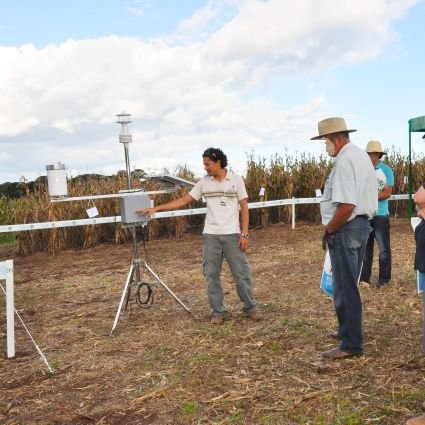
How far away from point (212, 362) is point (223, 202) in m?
1.77

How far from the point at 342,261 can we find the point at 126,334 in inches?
103

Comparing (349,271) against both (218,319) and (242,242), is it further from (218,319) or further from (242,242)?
(218,319)

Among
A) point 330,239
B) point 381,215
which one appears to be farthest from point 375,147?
point 330,239

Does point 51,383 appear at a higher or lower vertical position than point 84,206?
lower

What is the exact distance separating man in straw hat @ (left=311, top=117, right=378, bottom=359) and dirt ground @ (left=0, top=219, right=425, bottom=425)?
41cm

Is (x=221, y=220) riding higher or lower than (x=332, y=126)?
lower

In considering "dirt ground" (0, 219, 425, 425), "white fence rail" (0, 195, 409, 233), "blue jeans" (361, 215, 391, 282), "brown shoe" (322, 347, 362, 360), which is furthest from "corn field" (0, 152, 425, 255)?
"brown shoe" (322, 347, 362, 360)

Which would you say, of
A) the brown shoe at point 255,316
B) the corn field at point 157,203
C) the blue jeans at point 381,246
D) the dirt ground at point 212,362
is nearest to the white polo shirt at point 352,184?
the dirt ground at point 212,362

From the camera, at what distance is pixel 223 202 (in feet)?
20.0

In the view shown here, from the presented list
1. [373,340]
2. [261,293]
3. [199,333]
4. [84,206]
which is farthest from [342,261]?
[84,206]

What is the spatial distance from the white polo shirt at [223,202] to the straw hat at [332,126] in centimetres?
150

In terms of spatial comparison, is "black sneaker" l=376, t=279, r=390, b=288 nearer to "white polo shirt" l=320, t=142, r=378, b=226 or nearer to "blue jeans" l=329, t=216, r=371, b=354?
"blue jeans" l=329, t=216, r=371, b=354

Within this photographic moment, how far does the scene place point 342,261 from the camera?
464cm

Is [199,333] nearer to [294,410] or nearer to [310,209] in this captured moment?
[294,410]
